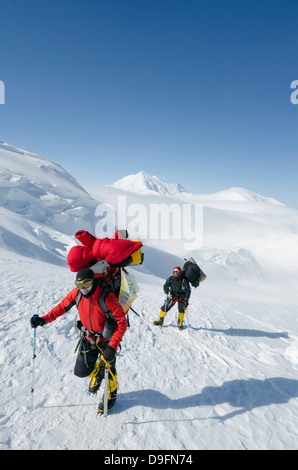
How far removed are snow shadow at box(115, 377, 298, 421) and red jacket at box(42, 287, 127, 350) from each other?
1360mm

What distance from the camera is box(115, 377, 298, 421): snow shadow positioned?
3.82m

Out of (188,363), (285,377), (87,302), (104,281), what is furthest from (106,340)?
(285,377)

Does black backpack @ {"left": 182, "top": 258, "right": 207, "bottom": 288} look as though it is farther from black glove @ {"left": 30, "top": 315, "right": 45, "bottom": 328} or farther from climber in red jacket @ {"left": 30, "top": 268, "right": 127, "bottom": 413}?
black glove @ {"left": 30, "top": 315, "right": 45, "bottom": 328}

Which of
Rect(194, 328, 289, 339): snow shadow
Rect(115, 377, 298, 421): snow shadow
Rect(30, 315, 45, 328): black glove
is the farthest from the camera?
Rect(194, 328, 289, 339): snow shadow

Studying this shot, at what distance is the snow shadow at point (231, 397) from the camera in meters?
3.82

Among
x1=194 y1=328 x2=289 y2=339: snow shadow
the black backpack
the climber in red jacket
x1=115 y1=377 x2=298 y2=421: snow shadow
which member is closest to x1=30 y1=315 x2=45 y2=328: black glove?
the climber in red jacket

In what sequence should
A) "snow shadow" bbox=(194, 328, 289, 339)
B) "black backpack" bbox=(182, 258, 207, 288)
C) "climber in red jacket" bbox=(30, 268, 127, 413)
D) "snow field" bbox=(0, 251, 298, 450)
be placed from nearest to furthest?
1. "snow field" bbox=(0, 251, 298, 450)
2. "climber in red jacket" bbox=(30, 268, 127, 413)
3. "black backpack" bbox=(182, 258, 207, 288)
4. "snow shadow" bbox=(194, 328, 289, 339)

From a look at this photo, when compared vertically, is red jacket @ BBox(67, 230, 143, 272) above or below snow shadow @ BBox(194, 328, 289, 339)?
above

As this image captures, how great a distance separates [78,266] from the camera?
10.8ft

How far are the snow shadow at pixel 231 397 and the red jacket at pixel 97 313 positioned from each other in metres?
1.36

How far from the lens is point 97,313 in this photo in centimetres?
343

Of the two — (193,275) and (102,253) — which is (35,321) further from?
(193,275)

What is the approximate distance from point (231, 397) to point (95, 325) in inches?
114

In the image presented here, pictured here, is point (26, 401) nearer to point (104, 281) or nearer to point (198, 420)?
point (104, 281)
